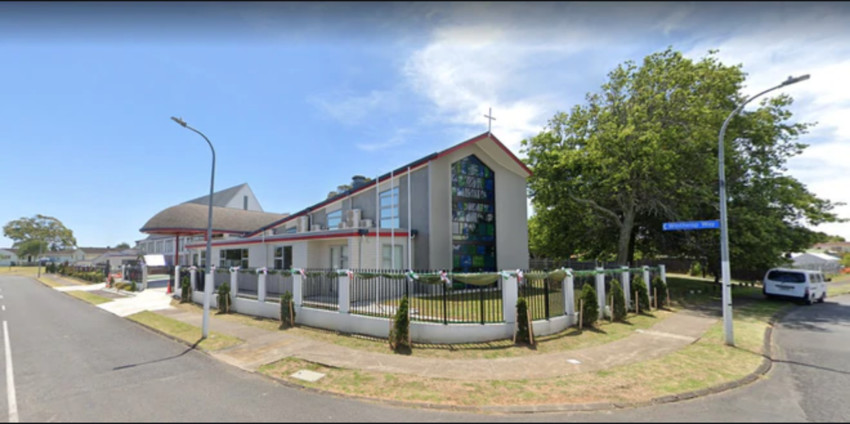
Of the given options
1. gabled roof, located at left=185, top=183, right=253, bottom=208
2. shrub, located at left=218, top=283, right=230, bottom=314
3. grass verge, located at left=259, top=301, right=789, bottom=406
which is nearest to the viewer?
grass verge, located at left=259, top=301, right=789, bottom=406

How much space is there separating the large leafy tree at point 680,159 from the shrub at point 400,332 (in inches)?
611

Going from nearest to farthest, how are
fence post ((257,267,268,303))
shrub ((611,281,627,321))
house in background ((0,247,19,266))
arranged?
shrub ((611,281,627,321)), fence post ((257,267,268,303)), house in background ((0,247,19,266))

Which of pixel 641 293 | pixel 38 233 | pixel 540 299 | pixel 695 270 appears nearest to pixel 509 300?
pixel 540 299

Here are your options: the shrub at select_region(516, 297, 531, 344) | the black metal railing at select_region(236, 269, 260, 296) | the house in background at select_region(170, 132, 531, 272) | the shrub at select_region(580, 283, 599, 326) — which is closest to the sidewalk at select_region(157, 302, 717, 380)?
the shrub at select_region(516, 297, 531, 344)

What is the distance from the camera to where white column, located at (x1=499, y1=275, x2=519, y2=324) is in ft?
31.3

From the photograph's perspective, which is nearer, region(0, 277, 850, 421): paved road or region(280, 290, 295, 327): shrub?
region(0, 277, 850, 421): paved road

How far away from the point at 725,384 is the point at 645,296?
25.5 feet

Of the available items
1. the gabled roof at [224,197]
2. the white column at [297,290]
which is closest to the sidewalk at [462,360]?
the white column at [297,290]

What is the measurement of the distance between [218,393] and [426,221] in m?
11.8

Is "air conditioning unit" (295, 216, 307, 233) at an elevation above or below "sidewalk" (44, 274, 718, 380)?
above

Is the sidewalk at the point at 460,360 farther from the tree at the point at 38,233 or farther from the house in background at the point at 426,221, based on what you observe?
the tree at the point at 38,233

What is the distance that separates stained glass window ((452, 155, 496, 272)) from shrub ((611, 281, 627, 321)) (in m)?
7.41

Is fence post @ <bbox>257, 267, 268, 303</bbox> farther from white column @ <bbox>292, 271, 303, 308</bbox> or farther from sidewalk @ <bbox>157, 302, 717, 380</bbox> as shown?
sidewalk @ <bbox>157, 302, 717, 380</bbox>

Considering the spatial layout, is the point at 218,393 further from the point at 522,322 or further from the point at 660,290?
the point at 660,290
